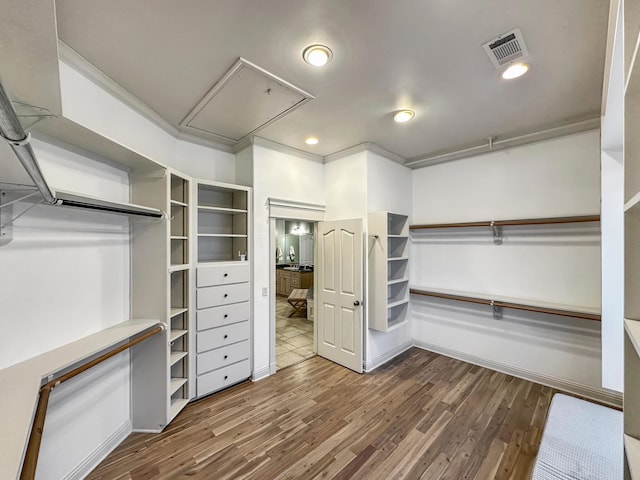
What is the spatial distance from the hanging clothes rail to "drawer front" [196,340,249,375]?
1.57 meters

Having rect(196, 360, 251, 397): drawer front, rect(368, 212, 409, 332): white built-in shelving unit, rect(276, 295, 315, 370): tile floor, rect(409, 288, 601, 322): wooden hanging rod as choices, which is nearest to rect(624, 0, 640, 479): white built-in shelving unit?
rect(409, 288, 601, 322): wooden hanging rod

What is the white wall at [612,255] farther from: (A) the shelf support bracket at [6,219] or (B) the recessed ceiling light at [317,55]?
(A) the shelf support bracket at [6,219]

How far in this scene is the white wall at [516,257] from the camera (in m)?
2.82

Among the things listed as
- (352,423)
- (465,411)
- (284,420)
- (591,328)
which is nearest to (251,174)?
(284,420)

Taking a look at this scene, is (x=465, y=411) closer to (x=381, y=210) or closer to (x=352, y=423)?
(x=352, y=423)

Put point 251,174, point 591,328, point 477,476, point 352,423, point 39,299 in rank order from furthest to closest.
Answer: point 251,174, point 591,328, point 352,423, point 477,476, point 39,299

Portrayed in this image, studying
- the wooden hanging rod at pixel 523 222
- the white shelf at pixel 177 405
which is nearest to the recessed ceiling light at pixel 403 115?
the wooden hanging rod at pixel 523 222

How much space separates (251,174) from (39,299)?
2130mm

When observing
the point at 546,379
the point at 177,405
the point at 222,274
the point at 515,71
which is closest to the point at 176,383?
the point at 177,405

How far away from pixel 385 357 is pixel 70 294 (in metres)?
3.44

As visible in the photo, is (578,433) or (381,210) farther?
(381,210)

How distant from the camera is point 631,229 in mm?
809

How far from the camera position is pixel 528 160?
3.16 metres

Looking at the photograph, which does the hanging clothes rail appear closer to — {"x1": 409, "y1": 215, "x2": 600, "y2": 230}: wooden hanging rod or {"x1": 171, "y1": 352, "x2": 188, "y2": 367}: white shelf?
{"x1": 171, "y1": 352, "x2": 188, "y2": 367}: white shelf
